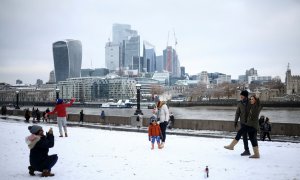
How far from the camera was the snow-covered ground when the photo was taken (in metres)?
7.16

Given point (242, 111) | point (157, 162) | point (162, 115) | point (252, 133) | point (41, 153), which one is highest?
point (242, 111)

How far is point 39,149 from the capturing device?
23.1ft

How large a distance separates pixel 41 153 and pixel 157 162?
118 inches

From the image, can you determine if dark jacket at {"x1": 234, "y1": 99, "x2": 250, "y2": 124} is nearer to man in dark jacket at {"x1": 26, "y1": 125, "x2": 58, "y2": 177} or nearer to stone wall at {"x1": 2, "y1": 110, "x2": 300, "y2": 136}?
man in dark jacket at {"x1": 26, "y1": 125, "x2": 58, "y2": 177}

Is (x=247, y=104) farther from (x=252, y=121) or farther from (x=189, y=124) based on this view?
(x=189, y=124)

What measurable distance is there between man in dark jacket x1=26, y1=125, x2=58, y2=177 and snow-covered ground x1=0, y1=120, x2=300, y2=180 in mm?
219

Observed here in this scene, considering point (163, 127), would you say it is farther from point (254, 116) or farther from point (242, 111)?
point (254, 116)

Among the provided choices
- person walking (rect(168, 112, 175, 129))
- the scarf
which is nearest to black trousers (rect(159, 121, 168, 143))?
the scarf

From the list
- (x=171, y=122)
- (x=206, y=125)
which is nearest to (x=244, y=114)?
(x=206, y=125)

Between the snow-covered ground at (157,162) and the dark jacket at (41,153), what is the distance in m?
0.27

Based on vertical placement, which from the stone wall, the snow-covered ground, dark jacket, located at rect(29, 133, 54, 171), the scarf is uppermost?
the scarf

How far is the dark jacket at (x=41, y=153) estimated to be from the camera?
7.01 metres

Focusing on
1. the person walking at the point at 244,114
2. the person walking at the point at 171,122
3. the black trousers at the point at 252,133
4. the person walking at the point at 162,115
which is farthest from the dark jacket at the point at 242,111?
the person walking at the point at 171,122

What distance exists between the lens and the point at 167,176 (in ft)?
23.2
